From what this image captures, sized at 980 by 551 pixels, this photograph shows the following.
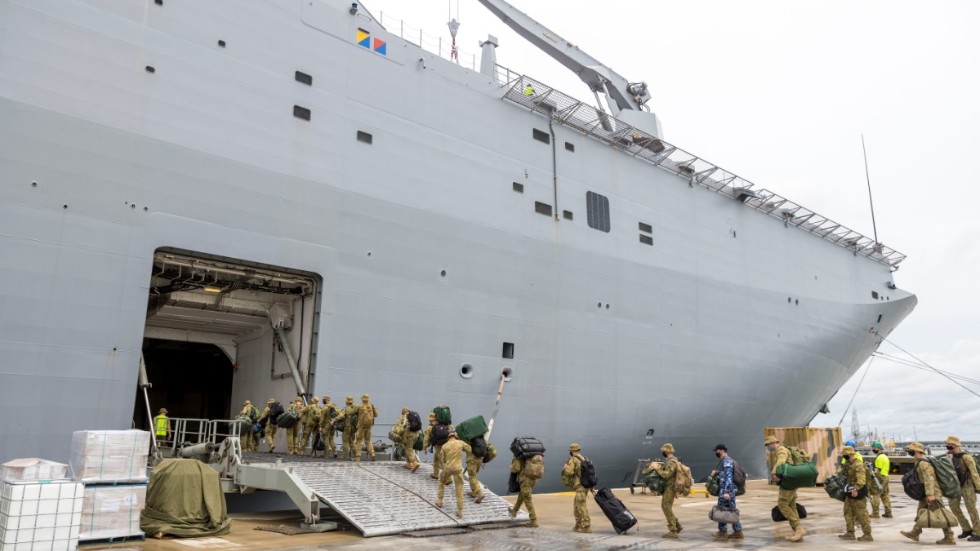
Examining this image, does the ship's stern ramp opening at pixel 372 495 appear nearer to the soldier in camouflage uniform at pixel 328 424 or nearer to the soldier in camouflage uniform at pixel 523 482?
the soldier in camouflage uniform at pixel 523 482

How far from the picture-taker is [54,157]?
10023 millimetres

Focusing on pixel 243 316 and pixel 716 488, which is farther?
pixel 243 316

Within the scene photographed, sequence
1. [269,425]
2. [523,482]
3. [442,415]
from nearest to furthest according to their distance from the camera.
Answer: [523,482] → [442,415] → [269,425]

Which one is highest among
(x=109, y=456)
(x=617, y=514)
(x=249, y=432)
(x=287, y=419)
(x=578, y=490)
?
(x=287, y=419)

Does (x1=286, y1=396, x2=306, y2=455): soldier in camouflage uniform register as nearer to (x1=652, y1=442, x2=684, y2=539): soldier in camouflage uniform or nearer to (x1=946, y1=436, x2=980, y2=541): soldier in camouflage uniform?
(x1=652, y1=442, x2=684, y2=539): soldier in camouflage uniform

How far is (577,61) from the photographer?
21.7 m

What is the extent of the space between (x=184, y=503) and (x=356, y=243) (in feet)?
19.9

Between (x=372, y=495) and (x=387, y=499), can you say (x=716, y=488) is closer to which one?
(x=387, y=499)

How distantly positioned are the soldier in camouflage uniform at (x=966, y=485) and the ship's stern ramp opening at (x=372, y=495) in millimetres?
5450

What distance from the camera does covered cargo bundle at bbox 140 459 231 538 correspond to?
7.75 m

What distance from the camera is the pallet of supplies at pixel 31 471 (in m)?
6.65

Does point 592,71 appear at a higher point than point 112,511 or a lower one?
higher

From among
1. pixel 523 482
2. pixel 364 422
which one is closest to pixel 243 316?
pixel 364 422

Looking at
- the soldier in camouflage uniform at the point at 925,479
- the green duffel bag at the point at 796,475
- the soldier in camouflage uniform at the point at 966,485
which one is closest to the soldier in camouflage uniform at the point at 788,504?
the green duffel bag at the point at 796,475
